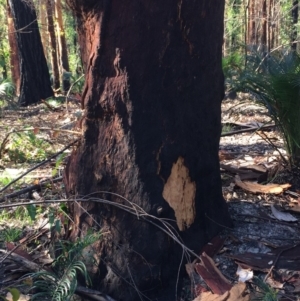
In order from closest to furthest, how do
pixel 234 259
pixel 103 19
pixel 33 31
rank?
pixel 103 19 → pixel 234 259 → pixel 33 31

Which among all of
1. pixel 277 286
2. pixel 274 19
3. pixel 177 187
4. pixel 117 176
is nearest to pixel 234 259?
pixel 277 286

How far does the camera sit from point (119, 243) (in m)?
3.11

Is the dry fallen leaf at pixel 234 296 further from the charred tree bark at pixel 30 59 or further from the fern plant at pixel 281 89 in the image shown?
the charred tree bark at pixel 30 59

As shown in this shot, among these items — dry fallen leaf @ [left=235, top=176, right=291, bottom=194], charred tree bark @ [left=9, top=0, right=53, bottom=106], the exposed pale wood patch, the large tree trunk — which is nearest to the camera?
the large tree trunk

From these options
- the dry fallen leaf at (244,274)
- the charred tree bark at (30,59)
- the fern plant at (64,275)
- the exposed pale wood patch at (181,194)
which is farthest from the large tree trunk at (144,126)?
the charred tree bark at (30,59)

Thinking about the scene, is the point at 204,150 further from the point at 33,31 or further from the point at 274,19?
the point at 274,19

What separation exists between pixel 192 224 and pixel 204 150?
0.46 metres

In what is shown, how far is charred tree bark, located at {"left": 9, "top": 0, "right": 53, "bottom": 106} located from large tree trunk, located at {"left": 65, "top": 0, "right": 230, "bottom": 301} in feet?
32.0

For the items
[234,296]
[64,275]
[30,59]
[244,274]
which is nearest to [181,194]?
[244,274]

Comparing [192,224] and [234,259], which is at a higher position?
[192,224]

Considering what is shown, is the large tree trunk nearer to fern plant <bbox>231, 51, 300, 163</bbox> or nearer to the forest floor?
the forest floor

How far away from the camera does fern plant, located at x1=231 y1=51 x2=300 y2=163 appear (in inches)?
172

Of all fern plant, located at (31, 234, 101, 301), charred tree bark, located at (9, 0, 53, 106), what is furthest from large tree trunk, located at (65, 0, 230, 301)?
charred tree bark, located at (9, 0, 53, 106)

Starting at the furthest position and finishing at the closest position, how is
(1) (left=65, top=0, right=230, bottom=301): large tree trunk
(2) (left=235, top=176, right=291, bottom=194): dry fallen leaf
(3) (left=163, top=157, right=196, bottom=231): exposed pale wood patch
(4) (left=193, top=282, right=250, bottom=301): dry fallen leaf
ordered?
(2) (left=235, top=176, right=291, bottom=194): dry fallen leaf, (3) (left=163, top=157, right=196, bottom=231): exposed pale wood patch, (1) (left=65, top=0, right=230, bottom=301): large tree trunk, (4) (left=193, top=282, right=250, bottom=301): dry fallen leaf
